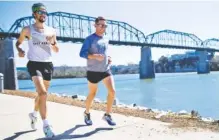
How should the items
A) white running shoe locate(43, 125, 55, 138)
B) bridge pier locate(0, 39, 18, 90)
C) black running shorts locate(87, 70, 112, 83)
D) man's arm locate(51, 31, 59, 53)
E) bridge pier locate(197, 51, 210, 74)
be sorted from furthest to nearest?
bridge pier locate(197, 51, 210, 74)
bridge pier locate(0, 39, 18, 90)
black running shorts locate(87, 70, 112, 83)
man's arm locate(51, 31, 59, 53)
white running shoe locate(43, 125, 55, 138)

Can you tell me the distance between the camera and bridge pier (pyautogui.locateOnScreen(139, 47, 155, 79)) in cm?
8175

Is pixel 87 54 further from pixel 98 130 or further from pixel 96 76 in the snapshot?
pixel 98 130

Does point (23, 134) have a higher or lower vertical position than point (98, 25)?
lower

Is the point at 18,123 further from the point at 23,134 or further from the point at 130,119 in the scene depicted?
the point at 130,119

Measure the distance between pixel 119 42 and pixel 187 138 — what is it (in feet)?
222

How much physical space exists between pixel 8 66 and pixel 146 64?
193 feet

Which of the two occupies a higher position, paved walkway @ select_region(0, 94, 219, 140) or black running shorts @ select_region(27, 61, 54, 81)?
black running shorts @ select_region(27, 61, 54, 81)

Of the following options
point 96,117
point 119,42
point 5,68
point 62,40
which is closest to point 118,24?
point 119,42

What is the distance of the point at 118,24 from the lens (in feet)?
333

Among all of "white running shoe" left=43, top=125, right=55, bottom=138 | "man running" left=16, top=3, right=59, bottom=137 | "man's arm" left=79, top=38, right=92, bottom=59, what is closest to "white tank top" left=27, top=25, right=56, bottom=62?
"man running" left=16, top=3, right=59, bottom=137

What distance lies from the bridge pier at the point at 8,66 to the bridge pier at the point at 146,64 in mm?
53119

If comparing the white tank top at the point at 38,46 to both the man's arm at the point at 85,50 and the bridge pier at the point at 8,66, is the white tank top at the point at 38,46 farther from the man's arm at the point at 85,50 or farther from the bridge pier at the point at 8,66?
the bridge pier at the point at 8,66

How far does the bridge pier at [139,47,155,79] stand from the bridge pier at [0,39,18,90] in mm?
53119

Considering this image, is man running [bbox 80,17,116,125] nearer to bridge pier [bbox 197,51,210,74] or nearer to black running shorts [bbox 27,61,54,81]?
black running shorts [bbox 27,61,54,81]
